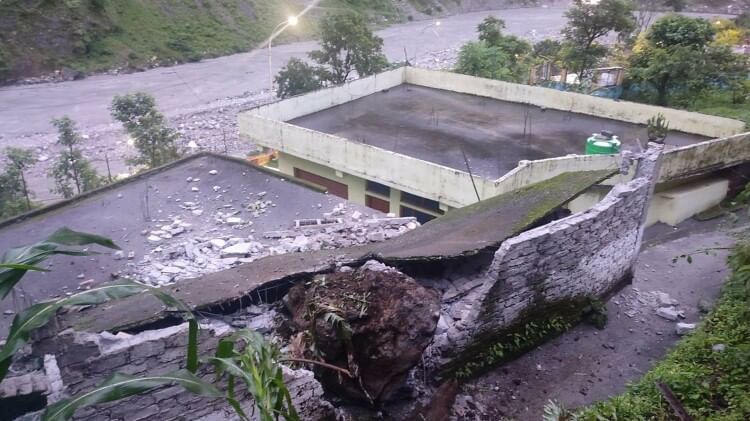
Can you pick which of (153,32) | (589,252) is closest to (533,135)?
(589,252)

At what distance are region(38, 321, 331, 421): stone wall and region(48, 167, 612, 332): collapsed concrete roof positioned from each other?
1.01ft

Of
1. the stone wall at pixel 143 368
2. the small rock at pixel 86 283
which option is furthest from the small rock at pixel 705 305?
the small rock at pixel 86 283

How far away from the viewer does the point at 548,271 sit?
22.0ft

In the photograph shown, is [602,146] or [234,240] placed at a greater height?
[602,146]

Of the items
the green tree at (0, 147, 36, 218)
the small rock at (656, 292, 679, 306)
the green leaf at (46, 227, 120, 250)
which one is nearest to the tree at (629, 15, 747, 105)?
the small rock at (656, 292, 679, 306)

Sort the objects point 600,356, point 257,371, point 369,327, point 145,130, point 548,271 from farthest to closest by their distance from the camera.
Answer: point 145,130 → point 600,356 → point 548,271 → point 369,327 → point 257,371

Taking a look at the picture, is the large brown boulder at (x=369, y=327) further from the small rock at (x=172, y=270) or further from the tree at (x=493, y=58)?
the tree at (x=493, y=58)

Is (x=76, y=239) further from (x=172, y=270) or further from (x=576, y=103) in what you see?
(x=576, y=103)

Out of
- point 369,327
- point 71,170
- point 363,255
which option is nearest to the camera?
point 369,327

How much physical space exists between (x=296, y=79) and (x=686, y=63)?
13.3 meters

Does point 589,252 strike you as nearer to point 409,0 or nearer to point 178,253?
point 178,253

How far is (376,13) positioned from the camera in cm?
4481

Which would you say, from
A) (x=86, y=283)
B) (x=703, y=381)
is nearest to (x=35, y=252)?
(x=86, y=283)

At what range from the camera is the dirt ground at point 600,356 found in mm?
6172
